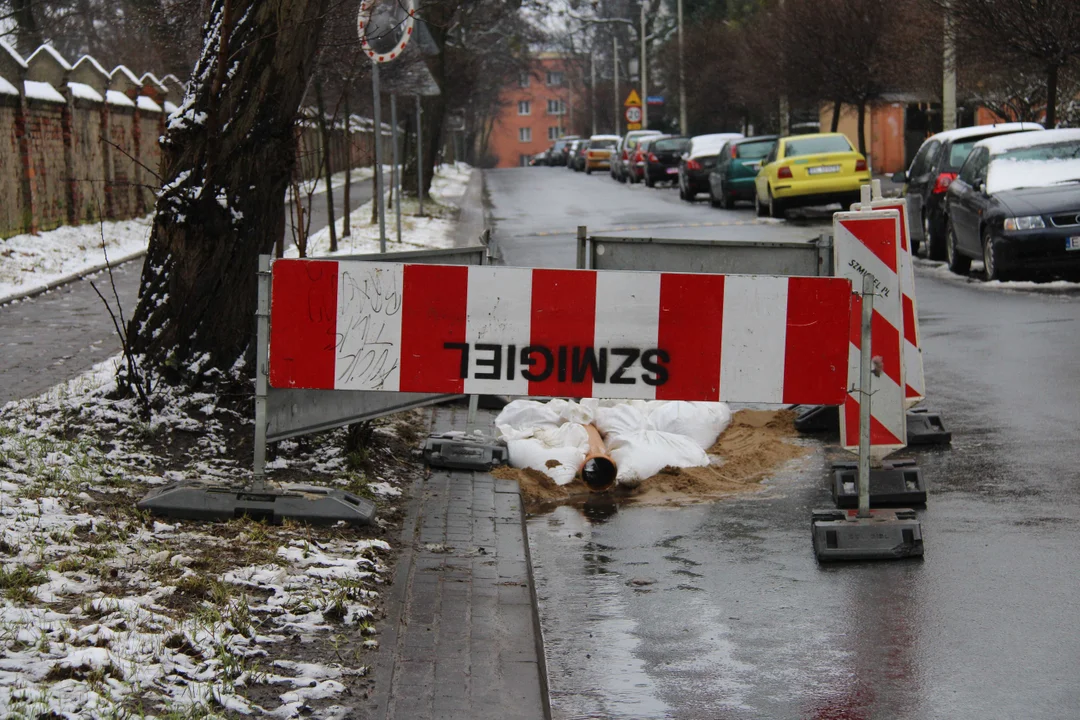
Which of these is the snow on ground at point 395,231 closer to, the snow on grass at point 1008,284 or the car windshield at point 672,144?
the snow on grass at point 1008,284

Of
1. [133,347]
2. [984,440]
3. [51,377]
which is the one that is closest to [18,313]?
[51,377]

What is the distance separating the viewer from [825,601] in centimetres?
589

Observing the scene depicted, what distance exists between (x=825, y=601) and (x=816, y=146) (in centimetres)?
2453

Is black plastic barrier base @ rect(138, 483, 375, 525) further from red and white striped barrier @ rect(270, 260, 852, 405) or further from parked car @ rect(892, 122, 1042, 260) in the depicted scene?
parked car @ rect(892, 122, 1042, 260)

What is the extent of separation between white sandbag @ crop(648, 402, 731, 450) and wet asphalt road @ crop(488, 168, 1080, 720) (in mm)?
613

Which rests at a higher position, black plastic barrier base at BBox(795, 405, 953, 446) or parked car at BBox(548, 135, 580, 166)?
parked car at BBox(548, 135, 580, 166)

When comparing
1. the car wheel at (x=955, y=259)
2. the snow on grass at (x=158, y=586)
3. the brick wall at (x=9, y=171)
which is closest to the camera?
the snow on grass at (x=158, y=586)

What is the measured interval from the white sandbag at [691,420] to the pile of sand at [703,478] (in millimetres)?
83

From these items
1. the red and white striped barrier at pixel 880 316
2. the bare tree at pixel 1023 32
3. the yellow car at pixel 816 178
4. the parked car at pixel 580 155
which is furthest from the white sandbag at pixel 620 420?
the parked car at pixel 580 155

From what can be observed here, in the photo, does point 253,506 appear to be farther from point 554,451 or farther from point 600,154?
point 600,154

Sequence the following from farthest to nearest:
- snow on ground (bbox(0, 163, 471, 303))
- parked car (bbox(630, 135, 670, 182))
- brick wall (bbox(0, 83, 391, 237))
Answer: parked car (bbox(630, 135, 670, 182))
brick wall (bbox(0, 83, 391, 237))
snow on ground (bbox(0, 163, 471, 303))

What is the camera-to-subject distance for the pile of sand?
7.96 meters

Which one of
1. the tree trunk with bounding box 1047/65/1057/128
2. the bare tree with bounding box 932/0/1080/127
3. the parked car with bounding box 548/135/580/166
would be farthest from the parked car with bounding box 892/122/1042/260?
the parked car with bounding box 548/135/580/166

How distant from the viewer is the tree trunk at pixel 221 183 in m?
8.10
